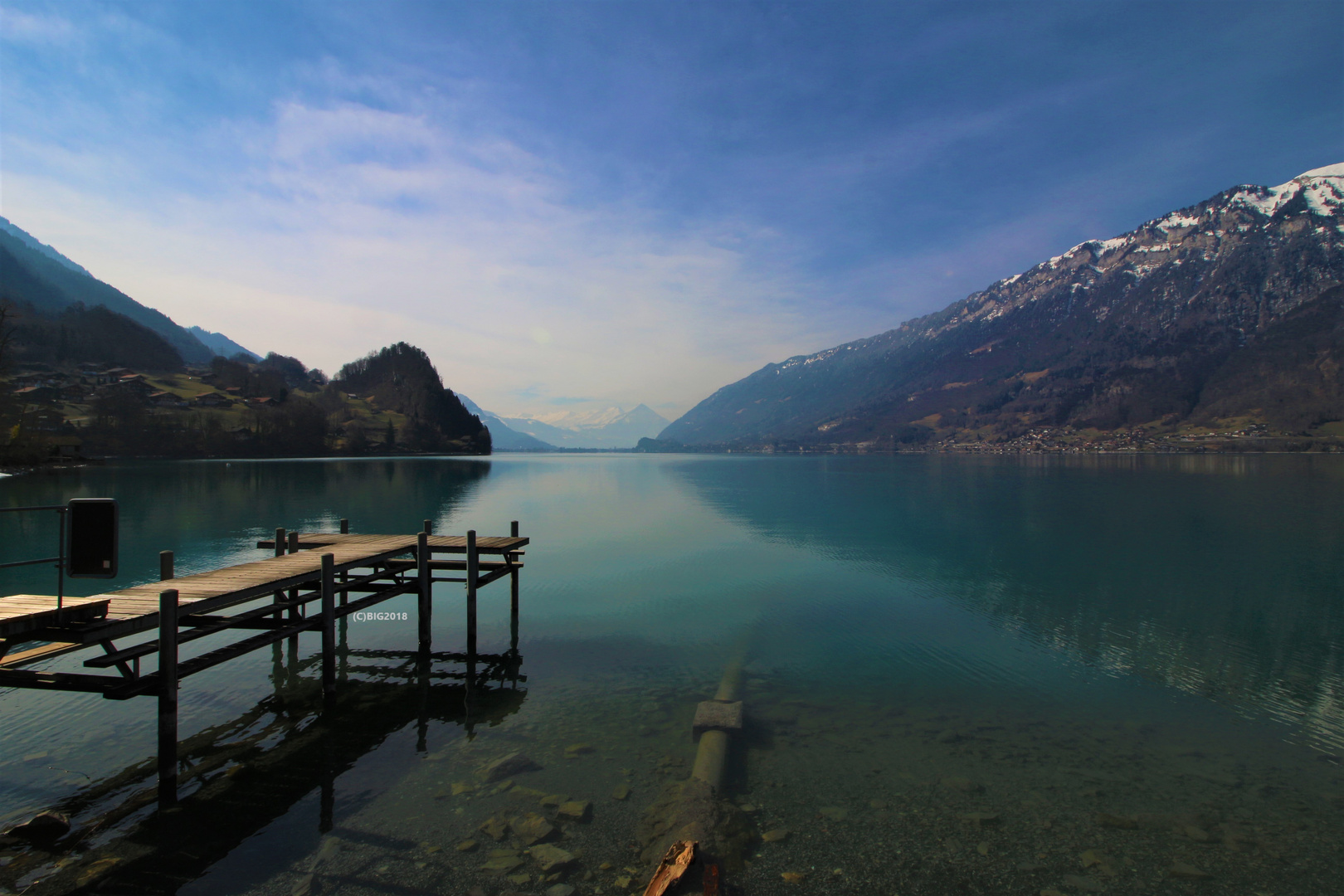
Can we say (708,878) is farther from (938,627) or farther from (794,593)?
(794,593)

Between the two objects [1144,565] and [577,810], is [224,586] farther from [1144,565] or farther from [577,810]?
[1144,565]

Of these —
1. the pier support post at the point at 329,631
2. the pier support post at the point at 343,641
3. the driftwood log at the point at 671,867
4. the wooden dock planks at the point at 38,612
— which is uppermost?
the wooden dock planks at the point at 38,612

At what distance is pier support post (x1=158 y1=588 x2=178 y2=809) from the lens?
10.2 meters

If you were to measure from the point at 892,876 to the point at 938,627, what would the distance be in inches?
587

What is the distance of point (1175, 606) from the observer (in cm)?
2486

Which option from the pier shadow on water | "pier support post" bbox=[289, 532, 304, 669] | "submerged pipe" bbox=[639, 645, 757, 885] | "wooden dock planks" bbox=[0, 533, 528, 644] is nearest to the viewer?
the pier shadow on water

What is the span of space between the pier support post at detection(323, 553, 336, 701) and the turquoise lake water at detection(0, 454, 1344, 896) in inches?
28.8

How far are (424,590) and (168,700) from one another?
320 inches

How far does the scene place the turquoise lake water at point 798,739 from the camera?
29.4 feet

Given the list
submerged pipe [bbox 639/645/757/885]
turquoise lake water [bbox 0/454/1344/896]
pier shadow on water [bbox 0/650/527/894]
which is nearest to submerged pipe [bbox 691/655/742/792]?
submerged pipe [bbox 639/645/757/885]

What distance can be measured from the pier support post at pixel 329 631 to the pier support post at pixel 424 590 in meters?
3.41

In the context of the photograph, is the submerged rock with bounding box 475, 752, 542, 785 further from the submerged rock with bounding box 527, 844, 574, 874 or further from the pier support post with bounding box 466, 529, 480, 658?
the pier support post with bounding box 466, 529, 480, 658

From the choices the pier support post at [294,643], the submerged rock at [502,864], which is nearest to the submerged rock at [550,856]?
the submerged rock at [502,864]

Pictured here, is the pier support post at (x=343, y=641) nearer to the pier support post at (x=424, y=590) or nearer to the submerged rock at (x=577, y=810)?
the pier support post at (x=424, y=590)
